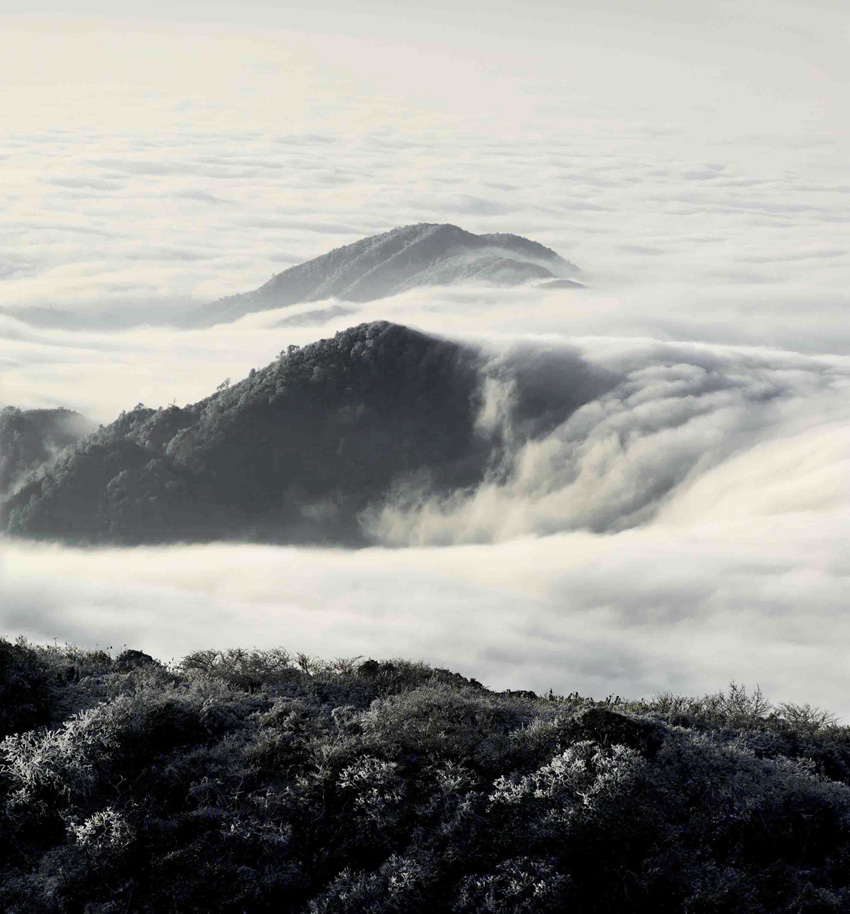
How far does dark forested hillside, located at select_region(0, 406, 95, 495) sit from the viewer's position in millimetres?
126075

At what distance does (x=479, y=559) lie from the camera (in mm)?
100000

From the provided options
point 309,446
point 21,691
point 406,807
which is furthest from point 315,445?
point 406,807

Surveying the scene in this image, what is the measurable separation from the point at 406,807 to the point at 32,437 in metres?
120

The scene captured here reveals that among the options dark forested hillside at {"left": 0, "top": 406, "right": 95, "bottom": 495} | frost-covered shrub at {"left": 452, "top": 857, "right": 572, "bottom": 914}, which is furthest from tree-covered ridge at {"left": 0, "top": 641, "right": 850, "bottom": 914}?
dark forested hillside at {"left": 0, "top": 406, "right": 95, "bottom": 495}

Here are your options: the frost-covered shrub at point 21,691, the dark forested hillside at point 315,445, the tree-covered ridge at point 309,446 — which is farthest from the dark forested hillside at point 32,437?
the frost-covered shrub at point 21,691

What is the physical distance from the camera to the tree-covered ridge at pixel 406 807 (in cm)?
1680

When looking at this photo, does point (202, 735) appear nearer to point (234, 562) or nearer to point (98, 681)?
point (98, 681)

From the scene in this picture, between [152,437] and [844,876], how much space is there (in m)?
96.8

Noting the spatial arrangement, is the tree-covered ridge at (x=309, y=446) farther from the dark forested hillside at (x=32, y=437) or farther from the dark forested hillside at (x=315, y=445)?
the dark forested hillside at (x=32, y=437)

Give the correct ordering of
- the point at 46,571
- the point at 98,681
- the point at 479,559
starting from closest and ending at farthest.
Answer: the point at 98,681, the point at 479,559, the point at 46,571

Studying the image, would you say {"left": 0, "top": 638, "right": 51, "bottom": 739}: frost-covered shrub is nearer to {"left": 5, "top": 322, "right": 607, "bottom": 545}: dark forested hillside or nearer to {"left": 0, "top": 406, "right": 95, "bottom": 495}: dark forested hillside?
{"left": 5, "top": 322, "right": 607, "bottom": 545}: dark forested hillside

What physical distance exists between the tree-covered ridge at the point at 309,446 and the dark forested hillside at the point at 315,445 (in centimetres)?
10

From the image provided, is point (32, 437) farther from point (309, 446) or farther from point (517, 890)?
point (517, 890)

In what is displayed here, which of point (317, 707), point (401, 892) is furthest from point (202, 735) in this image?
point (401, 892)
